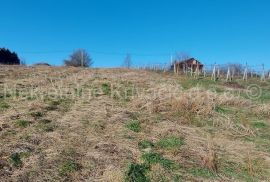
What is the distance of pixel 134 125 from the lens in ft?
29.2

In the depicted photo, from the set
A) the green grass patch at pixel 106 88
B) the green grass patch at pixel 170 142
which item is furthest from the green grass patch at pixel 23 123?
the green grass patch at pixel 106 88

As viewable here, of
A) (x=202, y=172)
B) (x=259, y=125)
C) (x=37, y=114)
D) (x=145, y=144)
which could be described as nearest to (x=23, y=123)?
(x=37, y=114)

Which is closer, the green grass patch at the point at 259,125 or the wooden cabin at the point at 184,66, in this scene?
the green grass patch at the point at 259,125

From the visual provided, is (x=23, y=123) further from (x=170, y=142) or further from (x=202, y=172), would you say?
(x=202, y=172)

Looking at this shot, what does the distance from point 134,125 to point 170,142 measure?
4.46 ft

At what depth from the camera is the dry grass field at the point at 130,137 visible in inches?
246

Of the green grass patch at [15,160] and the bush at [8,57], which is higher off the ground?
the bush at [8,57]

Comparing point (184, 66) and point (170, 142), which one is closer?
point (170, 142)

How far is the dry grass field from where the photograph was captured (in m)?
6.24

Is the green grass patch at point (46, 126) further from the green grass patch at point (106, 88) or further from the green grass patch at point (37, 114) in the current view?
the green grass patch at point (106, 88)

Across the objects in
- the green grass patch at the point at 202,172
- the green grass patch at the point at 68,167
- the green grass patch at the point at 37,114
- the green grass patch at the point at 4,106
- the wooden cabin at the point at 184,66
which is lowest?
the green grass patch at the point at 202,172

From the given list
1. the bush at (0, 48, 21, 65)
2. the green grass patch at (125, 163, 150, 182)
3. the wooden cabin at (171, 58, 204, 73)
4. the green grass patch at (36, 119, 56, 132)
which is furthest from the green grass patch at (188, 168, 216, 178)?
the bush at (0, 48, 21, 65)

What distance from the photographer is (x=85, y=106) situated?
35.6 ft

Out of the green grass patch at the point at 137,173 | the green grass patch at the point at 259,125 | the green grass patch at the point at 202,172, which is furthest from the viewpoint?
the green grass patch at the point at 259,125
